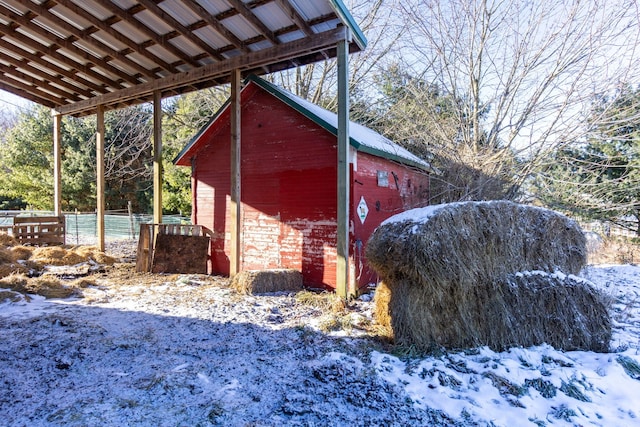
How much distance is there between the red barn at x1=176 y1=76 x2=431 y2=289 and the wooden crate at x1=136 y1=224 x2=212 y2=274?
30 cm

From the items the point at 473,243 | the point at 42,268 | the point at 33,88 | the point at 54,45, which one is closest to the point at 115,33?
the point at 54,45

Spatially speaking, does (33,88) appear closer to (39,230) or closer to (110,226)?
(39,230)

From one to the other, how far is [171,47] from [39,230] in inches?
269

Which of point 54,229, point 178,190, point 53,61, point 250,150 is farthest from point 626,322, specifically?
point 178,190

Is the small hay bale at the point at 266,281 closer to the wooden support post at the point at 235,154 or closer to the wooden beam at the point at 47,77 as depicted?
the wooden support post at the point at 235,154

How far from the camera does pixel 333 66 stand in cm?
1441

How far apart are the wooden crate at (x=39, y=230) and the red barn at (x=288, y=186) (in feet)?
15.6

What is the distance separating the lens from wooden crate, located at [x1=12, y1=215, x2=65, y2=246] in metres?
8.81

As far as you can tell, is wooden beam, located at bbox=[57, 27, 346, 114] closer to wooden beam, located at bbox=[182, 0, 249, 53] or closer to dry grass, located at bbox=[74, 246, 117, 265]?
wooden beam, located at bbox=[182, 0, 249, 53]

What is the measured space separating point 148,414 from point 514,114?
8.91 metres

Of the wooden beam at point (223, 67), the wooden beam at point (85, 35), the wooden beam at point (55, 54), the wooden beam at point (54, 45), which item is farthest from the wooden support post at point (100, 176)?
the wooden beam at point (85, 35)

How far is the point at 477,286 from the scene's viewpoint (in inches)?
146

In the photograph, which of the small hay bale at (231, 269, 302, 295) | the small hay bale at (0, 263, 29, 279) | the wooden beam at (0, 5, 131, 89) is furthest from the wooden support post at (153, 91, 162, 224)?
the small hay bale at (231, 269, 302, 295)

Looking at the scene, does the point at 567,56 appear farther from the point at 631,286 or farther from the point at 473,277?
the point at 473,277
